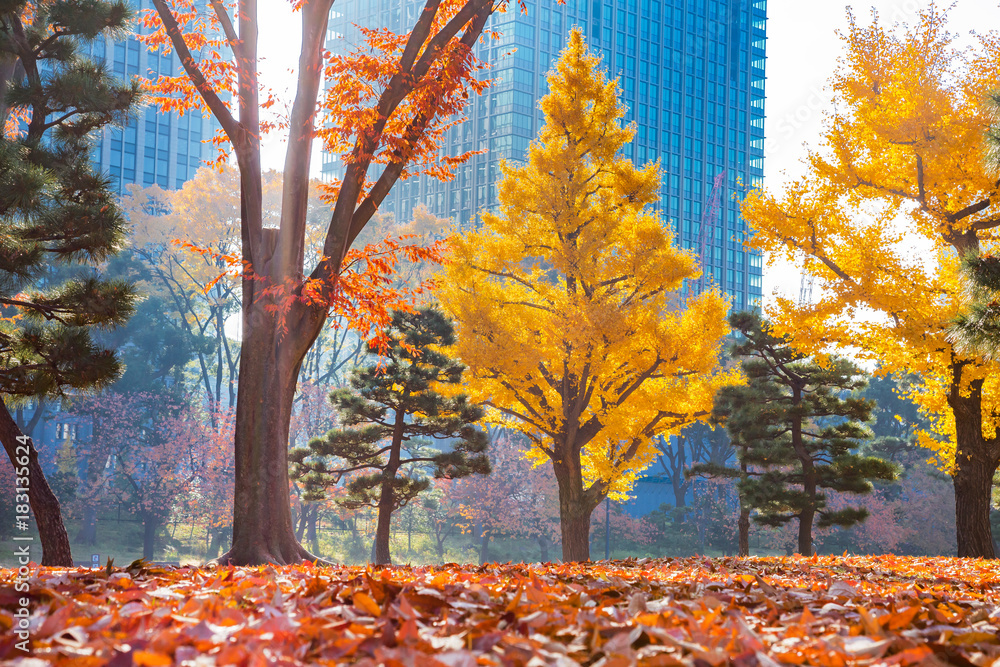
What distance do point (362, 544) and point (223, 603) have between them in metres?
28.2

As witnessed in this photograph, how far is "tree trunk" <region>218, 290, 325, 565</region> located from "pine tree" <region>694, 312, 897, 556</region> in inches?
428

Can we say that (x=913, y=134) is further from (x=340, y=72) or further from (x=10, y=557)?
(x=10, y=557)

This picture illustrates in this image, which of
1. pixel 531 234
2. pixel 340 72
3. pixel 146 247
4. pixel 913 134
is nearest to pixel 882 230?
pixel 913 134

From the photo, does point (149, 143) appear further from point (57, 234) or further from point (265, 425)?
point (265, 425)

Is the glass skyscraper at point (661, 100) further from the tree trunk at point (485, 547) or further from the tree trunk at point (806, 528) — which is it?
the tree trunk at point (806, 528)

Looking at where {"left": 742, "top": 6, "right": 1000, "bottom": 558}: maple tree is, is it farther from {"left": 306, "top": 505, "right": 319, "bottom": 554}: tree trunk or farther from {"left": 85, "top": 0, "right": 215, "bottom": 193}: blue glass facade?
{"left": 85, "top": 0, "right": 215, "bottom": 193}: blue glass facade

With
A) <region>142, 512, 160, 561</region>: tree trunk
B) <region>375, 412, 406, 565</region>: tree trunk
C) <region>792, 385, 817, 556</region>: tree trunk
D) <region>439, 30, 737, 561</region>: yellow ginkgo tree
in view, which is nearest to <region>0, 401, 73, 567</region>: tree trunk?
<region>439, 30, 737, 561</region>: yellow ginkgo tree

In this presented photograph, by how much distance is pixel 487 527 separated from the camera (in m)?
26.9

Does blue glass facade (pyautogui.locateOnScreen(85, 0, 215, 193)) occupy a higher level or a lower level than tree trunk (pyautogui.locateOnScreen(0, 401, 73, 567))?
higher

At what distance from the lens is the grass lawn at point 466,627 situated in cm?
162

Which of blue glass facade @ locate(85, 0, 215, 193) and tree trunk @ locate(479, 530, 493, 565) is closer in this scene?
tree trunk @ locate(479, 530, 493, 565)

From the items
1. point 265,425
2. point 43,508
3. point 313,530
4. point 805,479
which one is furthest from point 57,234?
point 313,530

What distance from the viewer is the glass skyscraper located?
60.9 m

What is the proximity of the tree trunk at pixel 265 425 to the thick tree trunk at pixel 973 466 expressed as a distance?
30.1ft
